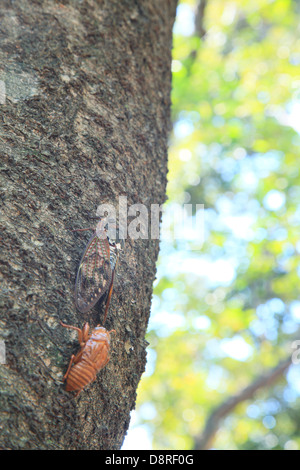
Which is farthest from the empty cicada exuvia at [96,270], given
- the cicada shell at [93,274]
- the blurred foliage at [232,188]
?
the blurred foliage at [232,188]

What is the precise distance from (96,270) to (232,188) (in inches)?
315

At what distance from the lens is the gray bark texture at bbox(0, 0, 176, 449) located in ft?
2.64

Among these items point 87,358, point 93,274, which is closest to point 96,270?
point 93,274

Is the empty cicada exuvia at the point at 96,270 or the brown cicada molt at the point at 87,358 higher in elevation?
the empty cicada exuvia at the point at 96,270

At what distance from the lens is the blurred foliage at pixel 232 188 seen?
5.20 m

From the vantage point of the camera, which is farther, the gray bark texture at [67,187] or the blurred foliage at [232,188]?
the blurred foliage at [232,188]

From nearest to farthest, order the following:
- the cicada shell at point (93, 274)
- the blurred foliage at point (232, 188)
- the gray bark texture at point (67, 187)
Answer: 1. the gray bark texture at point (67, 187)
2. the cicada shell at point (93, 274)
3. the blurred foliage at point (232, 188)

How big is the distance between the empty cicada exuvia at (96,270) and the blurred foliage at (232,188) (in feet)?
10.8

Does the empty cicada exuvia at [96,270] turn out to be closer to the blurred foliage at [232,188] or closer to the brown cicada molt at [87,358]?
the brown cicada molt at [87,358]

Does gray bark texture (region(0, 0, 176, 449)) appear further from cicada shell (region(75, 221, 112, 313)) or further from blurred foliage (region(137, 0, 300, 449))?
blurred foliage (region(137, 0, 300, 449))

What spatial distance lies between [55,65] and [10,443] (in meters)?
1.04

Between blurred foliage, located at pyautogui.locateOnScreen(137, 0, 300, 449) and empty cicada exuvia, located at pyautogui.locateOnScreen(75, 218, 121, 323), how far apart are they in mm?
3277

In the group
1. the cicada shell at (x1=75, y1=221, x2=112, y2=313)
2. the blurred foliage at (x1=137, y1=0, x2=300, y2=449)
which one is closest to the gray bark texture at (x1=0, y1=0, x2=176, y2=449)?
the cicada shell at (x1=75, y1=221, x2=112, y2=313)

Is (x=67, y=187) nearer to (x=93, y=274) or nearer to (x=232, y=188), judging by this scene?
(x=93, y=274)
